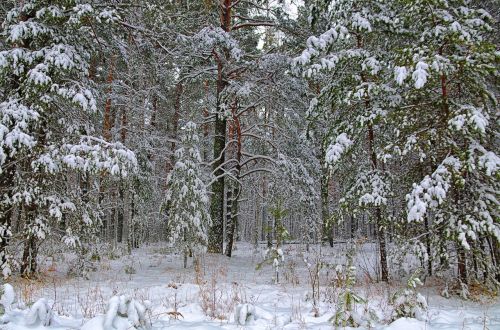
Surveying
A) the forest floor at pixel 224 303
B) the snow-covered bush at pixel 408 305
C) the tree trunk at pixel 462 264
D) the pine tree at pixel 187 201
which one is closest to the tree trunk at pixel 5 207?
the forest floor at pixel 224 303

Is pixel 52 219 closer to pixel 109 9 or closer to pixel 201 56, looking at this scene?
pixel 109 9

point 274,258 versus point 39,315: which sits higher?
point 274,258

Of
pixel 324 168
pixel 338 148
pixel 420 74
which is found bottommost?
pixel 324 168

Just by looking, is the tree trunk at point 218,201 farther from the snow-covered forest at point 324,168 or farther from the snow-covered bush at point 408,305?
the snow-covered bush at point 408,305

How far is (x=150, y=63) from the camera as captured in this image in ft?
36.0

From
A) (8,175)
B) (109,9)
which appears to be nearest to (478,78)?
(109,9)

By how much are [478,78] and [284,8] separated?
22.4 ft

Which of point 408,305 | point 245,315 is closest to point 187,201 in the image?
point 245,315

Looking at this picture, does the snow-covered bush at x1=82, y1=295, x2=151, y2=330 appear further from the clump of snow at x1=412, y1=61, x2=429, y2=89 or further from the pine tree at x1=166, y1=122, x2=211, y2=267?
the pine tree at x1=166, y1=122, x2=211, y2=267

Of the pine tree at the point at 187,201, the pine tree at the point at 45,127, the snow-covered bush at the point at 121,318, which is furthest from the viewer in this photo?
the pine tree at the point at 187,201

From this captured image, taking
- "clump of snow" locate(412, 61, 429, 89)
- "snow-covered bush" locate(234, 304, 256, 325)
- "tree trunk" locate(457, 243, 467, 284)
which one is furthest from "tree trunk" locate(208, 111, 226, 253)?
"snow-covered bush" locate(234, 304, 256, 325)

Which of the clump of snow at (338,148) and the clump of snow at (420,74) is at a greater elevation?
the clump of snow at (420,74)

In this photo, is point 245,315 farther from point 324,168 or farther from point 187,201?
point 187,201

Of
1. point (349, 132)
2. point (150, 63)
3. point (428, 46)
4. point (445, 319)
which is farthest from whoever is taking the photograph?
point (150, 63)
